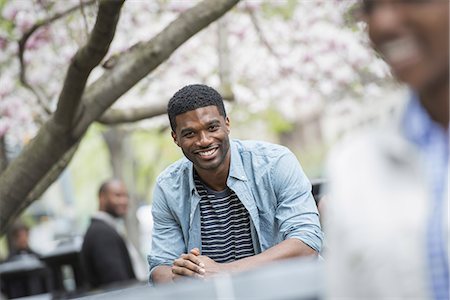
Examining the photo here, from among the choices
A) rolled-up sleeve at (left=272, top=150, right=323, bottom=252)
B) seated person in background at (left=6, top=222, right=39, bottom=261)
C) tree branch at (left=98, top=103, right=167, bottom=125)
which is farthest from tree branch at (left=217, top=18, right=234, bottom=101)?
seated person in background at (left=6, top=222, right=39, bottom=261)

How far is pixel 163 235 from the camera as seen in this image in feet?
16.4

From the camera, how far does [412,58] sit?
6.46 feet

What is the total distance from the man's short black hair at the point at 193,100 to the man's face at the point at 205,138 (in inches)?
0.8

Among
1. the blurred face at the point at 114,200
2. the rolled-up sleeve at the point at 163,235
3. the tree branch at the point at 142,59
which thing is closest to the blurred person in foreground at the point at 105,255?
the blurred face at the point at 114,200

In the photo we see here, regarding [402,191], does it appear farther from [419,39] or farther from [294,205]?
[294,205]

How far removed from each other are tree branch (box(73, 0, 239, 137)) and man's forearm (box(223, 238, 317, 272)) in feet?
7.43

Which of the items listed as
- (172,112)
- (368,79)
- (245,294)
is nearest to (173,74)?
(368,79)

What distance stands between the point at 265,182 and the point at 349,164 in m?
2.84

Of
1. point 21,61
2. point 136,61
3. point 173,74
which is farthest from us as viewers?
point 173,74

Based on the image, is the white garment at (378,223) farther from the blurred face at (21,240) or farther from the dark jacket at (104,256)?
the blurred face at (21,240)

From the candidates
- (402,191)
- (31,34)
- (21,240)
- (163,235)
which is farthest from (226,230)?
(21,240)

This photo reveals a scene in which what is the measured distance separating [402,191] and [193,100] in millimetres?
3032

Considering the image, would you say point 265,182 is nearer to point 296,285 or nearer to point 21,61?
point 296,285

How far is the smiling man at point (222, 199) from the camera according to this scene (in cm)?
481
